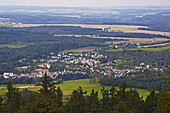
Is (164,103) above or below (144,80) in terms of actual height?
above

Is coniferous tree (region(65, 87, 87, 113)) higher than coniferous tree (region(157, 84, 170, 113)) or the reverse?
the reverse

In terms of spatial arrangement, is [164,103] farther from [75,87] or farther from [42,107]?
[75,87]

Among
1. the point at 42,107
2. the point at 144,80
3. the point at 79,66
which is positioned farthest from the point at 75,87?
the point at 42,107

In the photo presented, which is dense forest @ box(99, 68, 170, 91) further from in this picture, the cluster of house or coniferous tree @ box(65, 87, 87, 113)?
coniferous tree @ box(65, 87, 87, 113)

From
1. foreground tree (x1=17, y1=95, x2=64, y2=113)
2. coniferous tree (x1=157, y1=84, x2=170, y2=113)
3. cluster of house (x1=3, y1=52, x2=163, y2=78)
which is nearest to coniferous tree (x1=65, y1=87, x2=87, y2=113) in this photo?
coniferous tree (x1=157, y1=84, x2=170, y2=113)

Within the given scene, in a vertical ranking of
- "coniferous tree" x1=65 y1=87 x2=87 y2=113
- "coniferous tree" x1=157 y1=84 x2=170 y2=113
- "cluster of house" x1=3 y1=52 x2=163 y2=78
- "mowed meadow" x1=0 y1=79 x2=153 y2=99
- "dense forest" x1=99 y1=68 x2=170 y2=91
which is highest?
"coniferous tree" x1=157 y1=84 x2=170 y2=113

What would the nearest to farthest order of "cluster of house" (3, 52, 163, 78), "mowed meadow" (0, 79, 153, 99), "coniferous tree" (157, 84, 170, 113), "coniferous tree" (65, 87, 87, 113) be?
"coniferous tree" (157, 84, 170, 113)
"coniferous tree" (65, 87, 87, 113)
"mowed meadow" (0, 79, 153, 99)
"cluster of house" (3, 52, 163, 78)

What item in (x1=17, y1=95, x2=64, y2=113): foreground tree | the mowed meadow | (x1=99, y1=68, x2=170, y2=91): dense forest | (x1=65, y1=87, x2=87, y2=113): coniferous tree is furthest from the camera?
(x1=99, y1=68, x2=170, y2=91): dense forest

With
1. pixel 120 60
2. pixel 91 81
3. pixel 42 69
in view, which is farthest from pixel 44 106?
pixel 120 60
